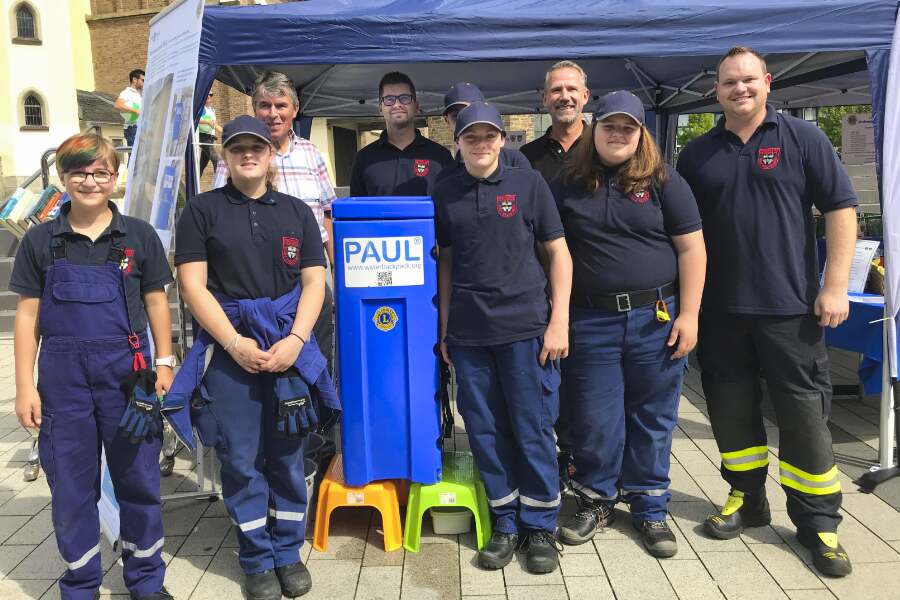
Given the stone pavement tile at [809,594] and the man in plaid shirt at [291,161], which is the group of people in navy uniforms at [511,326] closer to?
the stone pavement tile at [809,594]

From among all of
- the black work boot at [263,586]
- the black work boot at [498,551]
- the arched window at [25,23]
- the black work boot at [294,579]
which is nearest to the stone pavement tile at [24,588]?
the black work boot at [263,586]

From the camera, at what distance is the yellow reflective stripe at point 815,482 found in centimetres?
300

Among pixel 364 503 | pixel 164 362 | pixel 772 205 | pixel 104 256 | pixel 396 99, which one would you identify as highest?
pixel 396 99

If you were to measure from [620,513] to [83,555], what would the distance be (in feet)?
7.50

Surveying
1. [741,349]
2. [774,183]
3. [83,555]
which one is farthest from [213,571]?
[774,183]

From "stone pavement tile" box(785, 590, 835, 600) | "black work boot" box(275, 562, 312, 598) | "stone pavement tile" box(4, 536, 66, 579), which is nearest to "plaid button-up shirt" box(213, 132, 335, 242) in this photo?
"black work boot" box(275, 562, 312, 598)

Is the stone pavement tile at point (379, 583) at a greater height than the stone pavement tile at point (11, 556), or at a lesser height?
lesser

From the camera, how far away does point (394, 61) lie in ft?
12.3

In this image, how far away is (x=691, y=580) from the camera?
9.31ft

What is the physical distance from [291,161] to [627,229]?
67.6 inches

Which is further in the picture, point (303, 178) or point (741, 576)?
point (303, 178)

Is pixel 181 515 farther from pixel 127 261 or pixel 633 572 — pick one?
pixel 633 572

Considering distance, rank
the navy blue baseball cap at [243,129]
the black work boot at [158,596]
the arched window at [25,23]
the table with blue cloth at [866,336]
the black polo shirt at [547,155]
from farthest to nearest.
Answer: the arched window at [25,23], the table with blue cloth at [866,336], the black polo shirt at [547,155], the black work boot at [158,596], the navy blue baseball cap at [243,129]

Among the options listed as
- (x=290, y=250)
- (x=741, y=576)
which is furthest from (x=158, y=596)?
(x=741, y=576)
